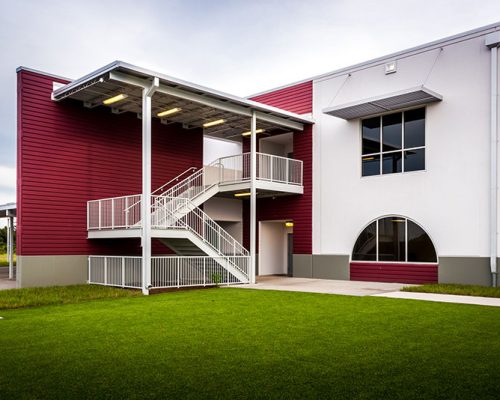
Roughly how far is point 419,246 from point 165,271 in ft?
28.6

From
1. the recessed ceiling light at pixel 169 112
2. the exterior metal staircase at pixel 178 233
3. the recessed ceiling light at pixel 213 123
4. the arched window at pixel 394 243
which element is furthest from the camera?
the recessed ceiling light at pixel 213 123

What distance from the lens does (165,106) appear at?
1848 cm

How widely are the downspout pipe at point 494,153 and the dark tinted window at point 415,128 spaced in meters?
2.45

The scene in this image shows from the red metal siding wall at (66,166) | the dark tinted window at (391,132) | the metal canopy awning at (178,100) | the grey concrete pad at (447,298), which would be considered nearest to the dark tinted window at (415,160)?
the dark tinted window at (391,132)

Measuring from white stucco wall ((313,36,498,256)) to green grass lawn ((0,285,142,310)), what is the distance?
8826 mm

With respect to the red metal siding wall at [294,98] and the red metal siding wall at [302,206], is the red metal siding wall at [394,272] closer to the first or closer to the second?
the red metal siding wall at [302,206]

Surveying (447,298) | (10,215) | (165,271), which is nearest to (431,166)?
(447,298)

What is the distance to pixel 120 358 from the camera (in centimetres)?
649

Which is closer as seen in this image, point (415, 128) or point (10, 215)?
point (415, 128)

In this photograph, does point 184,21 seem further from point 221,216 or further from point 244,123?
point 221,216

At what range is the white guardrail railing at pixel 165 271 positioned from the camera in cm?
1576

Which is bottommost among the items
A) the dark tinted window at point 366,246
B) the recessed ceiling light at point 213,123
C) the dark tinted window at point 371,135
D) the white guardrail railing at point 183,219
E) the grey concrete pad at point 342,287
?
the grey concrete pad at point 342,287

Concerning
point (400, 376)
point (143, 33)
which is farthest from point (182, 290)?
point (143, 33)

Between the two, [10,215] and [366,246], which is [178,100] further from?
[10,215]
